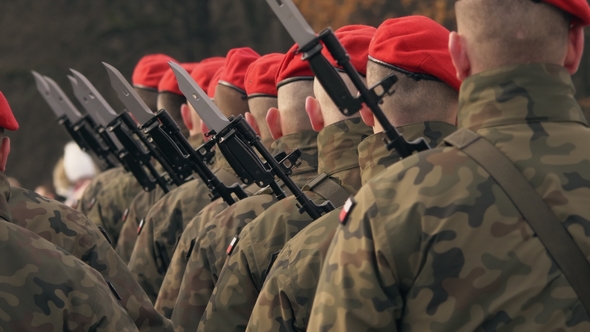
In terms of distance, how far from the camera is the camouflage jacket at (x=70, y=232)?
4133mm

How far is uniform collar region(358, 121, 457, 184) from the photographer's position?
322 centimetres

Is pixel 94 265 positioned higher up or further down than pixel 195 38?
higher up

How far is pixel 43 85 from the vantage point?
900cm

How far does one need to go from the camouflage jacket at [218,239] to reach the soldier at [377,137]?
102 centimetres

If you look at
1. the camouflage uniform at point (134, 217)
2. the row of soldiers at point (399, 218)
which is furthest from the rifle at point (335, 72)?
the camouflage uniform at point (134, 217)

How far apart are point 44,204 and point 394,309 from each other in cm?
213

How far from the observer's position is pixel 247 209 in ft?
14.8

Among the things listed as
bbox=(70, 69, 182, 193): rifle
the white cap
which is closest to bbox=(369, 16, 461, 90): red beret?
bbox=(70, 69, 182, 193): rifle

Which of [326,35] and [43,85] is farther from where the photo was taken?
[43,85]

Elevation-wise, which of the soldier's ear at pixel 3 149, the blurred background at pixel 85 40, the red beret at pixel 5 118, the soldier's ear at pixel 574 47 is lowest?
the blurred background at pixel 85 40

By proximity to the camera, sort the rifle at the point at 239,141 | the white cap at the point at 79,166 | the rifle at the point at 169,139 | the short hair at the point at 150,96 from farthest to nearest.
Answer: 1. the white cap at the point at 79,166
2. the short hair at the point at 150,96
3. the rifle at the point at 169,139
4. the rifle at the point at 239,141

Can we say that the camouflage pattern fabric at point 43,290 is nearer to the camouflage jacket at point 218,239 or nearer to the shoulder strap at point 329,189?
the shoulder strap at point 329,189

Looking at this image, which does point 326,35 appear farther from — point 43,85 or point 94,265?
point 43,85

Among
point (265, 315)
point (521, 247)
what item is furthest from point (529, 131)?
point (265, 315)
